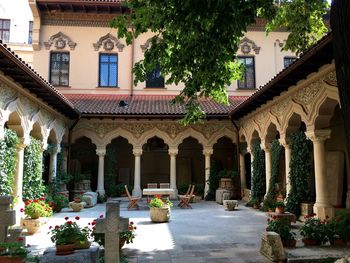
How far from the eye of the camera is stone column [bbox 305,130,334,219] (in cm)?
946

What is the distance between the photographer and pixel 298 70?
895 centimetres

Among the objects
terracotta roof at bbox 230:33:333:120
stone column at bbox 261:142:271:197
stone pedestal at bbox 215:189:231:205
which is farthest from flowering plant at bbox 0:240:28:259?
stone pedestal at bbox 215:189:231:205

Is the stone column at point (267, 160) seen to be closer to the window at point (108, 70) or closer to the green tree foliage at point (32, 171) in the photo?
the green tree foliage at point (32, 171)

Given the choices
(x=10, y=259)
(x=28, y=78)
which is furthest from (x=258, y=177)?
(x=10, y=259)

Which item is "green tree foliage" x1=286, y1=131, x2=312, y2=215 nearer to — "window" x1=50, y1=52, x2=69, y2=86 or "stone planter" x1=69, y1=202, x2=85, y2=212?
"stone planter" x1=69, y1=202, x2=85, y2=212

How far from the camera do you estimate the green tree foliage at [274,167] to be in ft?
40.5

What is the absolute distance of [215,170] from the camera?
678 inches

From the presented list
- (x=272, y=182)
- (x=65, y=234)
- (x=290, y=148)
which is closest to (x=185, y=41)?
(x=65, y=234)

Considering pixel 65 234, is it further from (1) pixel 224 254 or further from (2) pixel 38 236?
(2) pixel 38 236

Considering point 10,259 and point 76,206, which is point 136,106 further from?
point 10,259

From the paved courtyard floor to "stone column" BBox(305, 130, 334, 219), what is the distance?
152 cm

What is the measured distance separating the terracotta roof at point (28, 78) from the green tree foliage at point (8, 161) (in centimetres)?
142

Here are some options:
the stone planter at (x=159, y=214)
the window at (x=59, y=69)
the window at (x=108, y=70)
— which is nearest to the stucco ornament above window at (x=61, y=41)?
the window at (x=59, y=69)

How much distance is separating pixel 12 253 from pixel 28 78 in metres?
5.85
